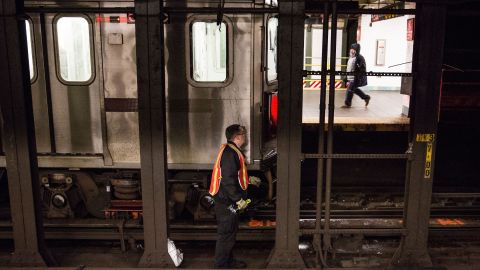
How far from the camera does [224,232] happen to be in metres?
5.38

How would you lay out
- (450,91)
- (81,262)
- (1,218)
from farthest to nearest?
(450,91), (1,218), (81,262)

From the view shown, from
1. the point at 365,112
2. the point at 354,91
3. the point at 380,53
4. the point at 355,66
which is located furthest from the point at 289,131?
the point at 380,53

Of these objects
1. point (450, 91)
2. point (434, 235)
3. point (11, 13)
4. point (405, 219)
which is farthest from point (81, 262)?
point (450, 91)

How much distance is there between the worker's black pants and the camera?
209 inches

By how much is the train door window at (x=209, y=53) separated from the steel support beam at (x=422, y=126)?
238 cm

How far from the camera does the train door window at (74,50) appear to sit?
6199mm

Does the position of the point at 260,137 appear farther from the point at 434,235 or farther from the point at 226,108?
the point at 434,235

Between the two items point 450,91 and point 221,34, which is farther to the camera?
point 450,91

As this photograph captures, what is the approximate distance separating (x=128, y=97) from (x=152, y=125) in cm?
156

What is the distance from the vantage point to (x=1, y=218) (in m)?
6.80

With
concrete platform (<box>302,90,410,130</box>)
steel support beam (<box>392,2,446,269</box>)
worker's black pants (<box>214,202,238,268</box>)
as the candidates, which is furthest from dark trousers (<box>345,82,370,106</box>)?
worker's black pants (<box>214,202,238,268</box>)

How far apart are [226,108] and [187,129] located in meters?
0.60

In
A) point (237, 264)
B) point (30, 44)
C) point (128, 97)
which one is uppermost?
point (30, 44)

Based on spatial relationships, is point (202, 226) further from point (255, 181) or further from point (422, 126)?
point (422, 126)
